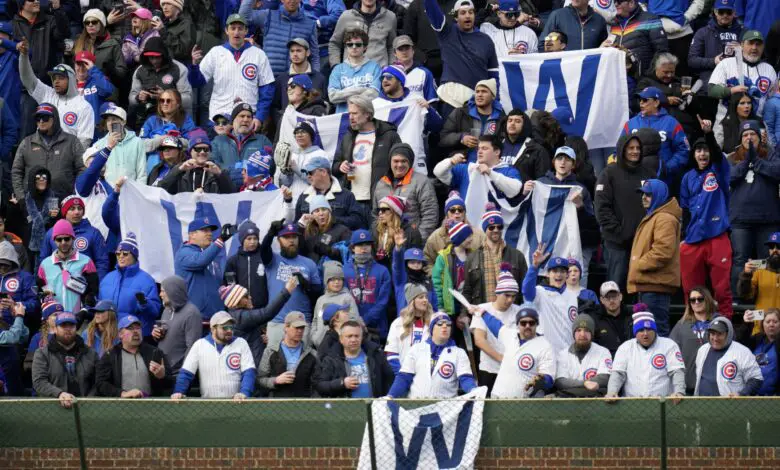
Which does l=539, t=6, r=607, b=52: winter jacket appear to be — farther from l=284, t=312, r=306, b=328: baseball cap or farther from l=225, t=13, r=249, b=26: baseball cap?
l=284, t=312, r=306, b=328: baseball cap

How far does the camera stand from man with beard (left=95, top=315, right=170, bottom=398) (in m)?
18.1

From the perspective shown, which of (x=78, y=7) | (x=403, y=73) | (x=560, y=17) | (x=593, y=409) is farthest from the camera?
(x=78, y=7)

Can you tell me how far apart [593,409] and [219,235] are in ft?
16.6

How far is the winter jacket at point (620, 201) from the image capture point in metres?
20.1

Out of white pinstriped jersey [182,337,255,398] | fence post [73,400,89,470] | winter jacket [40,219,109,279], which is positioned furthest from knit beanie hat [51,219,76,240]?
fence post [73,400,89,470]

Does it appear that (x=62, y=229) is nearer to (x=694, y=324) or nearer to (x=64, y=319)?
(x=64, y=319)

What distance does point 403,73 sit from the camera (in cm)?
2166

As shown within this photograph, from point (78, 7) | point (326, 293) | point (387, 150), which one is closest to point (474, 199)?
point (387, 150)

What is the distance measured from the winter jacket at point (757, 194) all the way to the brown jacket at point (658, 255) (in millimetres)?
1767

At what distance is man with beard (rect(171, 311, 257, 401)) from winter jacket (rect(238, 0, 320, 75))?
5980 millimetres

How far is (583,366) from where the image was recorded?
1806cm

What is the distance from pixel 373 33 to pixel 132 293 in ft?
17.9

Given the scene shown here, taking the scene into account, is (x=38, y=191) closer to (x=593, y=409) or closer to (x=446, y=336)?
(x=446, y=336)

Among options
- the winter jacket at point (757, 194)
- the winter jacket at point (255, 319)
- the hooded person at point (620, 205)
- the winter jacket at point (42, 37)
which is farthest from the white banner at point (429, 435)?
the winter jacket at point (42, 37)
